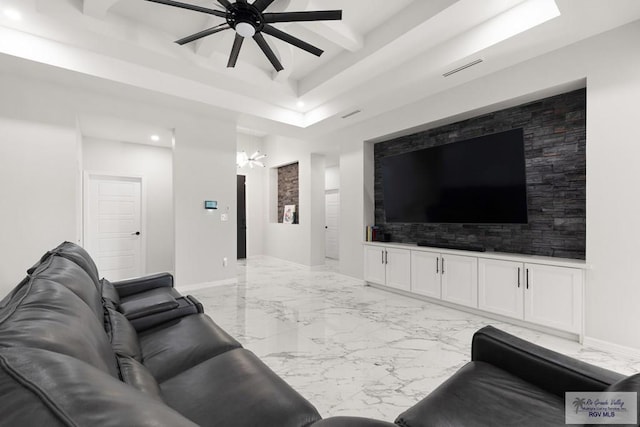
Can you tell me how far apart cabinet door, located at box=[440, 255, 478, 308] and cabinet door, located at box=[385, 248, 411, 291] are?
0.56 metres

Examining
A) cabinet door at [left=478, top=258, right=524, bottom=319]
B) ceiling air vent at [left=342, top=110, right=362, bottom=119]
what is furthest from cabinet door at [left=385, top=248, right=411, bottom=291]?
ceiling air vent at [left=342, top=110, right=362, bottom=119]

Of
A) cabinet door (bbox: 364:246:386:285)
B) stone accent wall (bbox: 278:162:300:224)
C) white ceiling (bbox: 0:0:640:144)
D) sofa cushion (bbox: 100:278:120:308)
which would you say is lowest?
cabinet door (bbox: 364:246:386:285)

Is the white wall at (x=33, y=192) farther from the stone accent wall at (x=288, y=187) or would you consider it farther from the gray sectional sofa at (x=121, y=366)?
the stone accent wall at (x=288, y=187)

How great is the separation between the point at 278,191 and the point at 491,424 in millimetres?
7720

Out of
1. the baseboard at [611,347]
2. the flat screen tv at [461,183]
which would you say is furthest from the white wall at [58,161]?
the baseboard at [611,347]

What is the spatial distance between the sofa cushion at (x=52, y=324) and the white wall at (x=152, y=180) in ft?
17.6

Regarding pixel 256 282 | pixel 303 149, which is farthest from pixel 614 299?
pixel 303 149

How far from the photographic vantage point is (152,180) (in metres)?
6.13

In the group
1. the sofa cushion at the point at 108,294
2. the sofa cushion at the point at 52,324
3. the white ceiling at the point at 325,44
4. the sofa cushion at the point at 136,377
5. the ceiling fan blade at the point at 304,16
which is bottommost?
the sofa cushion at the point at 136,377

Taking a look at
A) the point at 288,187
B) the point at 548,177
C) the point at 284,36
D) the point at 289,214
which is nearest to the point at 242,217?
the point at 289,214

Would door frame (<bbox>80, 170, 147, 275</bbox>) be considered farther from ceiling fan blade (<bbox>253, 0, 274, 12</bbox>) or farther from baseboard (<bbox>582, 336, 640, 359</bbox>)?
baseboard (<bbox>582, 336, 640, 359</bbox>)

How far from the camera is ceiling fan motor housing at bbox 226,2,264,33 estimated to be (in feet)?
7.86

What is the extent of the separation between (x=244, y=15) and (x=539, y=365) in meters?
3.06

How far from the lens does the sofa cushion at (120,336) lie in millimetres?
1428
